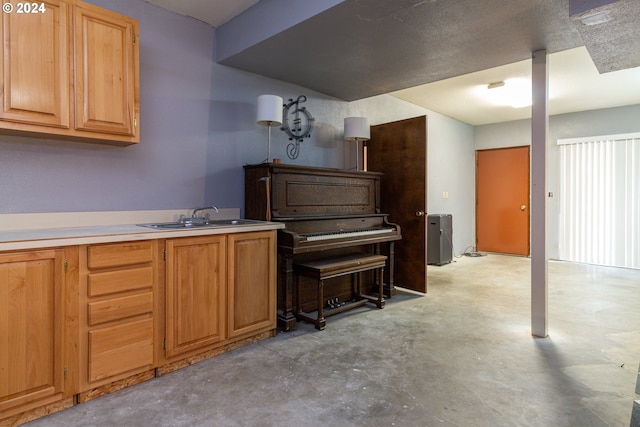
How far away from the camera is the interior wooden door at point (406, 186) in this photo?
4047 millimetres

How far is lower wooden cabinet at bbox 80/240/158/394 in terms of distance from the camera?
1.90m

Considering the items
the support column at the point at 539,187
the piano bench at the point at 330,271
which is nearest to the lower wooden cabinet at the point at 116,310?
the piano bench at the point at 330,271

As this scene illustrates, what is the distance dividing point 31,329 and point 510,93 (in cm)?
564

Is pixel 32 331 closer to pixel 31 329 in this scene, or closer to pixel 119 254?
pixel 31 329

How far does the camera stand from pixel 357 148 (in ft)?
14.0

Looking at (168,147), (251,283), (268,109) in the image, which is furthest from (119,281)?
(268,109)

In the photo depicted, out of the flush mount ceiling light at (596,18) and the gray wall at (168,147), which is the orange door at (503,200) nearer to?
the gray wall at (168,147)

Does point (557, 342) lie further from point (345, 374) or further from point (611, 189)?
point (611, 189)

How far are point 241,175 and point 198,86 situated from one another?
84 centimetres

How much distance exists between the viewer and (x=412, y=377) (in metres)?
2.19

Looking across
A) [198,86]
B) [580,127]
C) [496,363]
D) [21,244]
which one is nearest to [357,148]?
[198,86]

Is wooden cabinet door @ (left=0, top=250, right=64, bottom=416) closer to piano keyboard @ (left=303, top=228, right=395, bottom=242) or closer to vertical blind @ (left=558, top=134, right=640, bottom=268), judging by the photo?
piano keyboard @ (left=303, top=228, right=395, bottom=242)

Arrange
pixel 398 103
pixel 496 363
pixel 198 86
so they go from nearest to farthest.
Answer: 1. pixel 496 363
2. pixel 198 86
3. pixel 398 103

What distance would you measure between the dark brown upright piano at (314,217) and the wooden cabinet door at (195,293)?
2.16 feet
